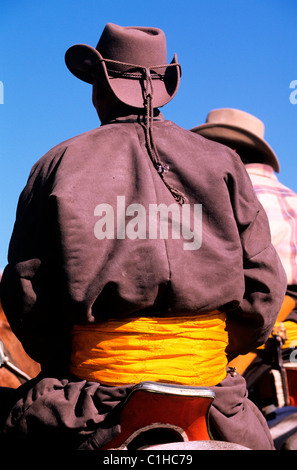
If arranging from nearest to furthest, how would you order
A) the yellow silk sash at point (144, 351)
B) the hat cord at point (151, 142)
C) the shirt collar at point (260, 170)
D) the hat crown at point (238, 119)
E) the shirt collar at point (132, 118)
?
the yellow silk sash at point (144, 351) → the hat cord at point (151, 142) → the shirt collar at point (132, 118) → the shirt collar at point (260, 170) → the hat crown at point (238, 119)

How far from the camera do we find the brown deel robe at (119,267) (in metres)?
2.05

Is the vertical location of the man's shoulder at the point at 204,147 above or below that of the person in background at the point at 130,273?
above

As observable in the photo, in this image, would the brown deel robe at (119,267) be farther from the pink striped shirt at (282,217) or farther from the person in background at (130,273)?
the pink striped shirt at (282,217)

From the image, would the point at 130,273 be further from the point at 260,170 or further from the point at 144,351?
the point at 260,170

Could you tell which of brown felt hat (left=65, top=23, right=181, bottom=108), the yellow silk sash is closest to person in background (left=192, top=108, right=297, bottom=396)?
brown felt hat (left=65, top=23, right=181, bottom=108)

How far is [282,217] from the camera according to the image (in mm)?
4207

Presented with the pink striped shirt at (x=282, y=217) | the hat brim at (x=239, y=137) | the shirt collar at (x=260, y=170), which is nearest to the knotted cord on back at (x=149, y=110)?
the pink striped shirt at (x=282, y=217)

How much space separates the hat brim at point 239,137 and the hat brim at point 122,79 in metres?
2.19

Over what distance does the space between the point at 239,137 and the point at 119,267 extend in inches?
116

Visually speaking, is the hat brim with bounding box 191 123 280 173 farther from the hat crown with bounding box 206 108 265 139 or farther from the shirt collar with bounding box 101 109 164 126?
the shirt collar with bounding box 101 109 164 126

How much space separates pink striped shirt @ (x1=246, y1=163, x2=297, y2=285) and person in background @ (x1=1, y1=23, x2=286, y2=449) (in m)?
1.72

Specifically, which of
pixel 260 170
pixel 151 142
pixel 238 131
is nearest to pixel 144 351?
pixel 151 142
